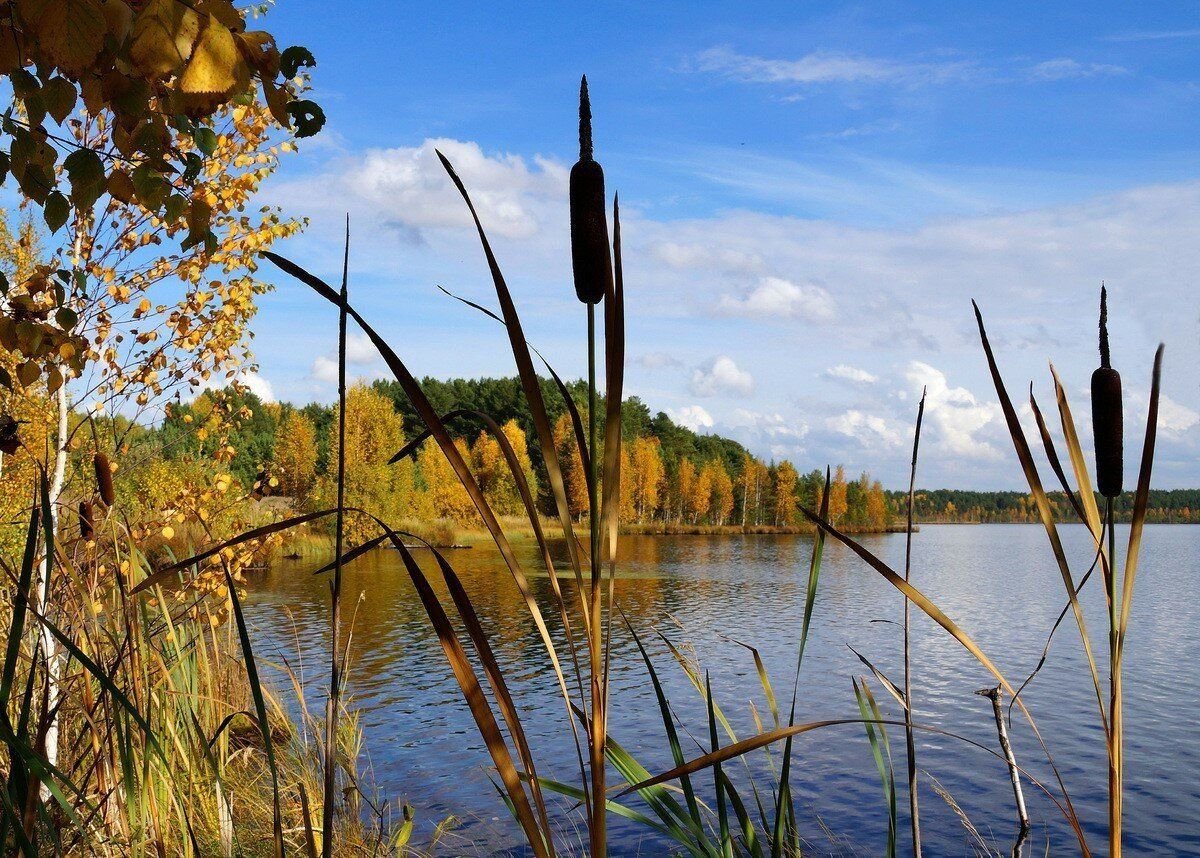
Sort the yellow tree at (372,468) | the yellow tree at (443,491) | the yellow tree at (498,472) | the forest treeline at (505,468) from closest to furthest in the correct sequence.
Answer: the yellow tree at (372,468) → the forest treeline at (505,468) → the yellow tree at (443,491) → the yellow tree at (498,472)

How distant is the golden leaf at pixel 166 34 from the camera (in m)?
1.60

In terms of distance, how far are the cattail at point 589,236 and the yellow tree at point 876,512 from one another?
82.2 meters

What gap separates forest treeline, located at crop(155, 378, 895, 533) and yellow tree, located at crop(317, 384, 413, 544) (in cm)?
6

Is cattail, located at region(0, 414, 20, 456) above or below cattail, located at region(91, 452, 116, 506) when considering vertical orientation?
above

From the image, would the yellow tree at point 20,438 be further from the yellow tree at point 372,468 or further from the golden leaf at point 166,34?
the yellow tree at point 372,468

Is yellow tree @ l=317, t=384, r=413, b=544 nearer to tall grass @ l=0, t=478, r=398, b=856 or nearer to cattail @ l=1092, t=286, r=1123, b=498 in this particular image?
tall grass @ l=0, t=478, r=398, b=856

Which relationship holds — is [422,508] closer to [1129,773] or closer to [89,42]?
[1129,773]

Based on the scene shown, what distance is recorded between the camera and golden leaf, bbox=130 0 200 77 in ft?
5.25

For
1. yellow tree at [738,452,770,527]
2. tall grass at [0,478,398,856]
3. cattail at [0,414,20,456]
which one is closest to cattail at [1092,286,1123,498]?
tall grass at [0,478,398,856]

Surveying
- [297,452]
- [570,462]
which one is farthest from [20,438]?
[570,462]

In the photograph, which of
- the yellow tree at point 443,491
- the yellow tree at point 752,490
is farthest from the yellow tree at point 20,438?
the yellow tree at point 752,490

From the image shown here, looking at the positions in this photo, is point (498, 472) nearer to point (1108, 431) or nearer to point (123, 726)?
point (123, 726)

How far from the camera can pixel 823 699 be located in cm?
1243

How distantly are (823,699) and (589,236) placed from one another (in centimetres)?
1248
